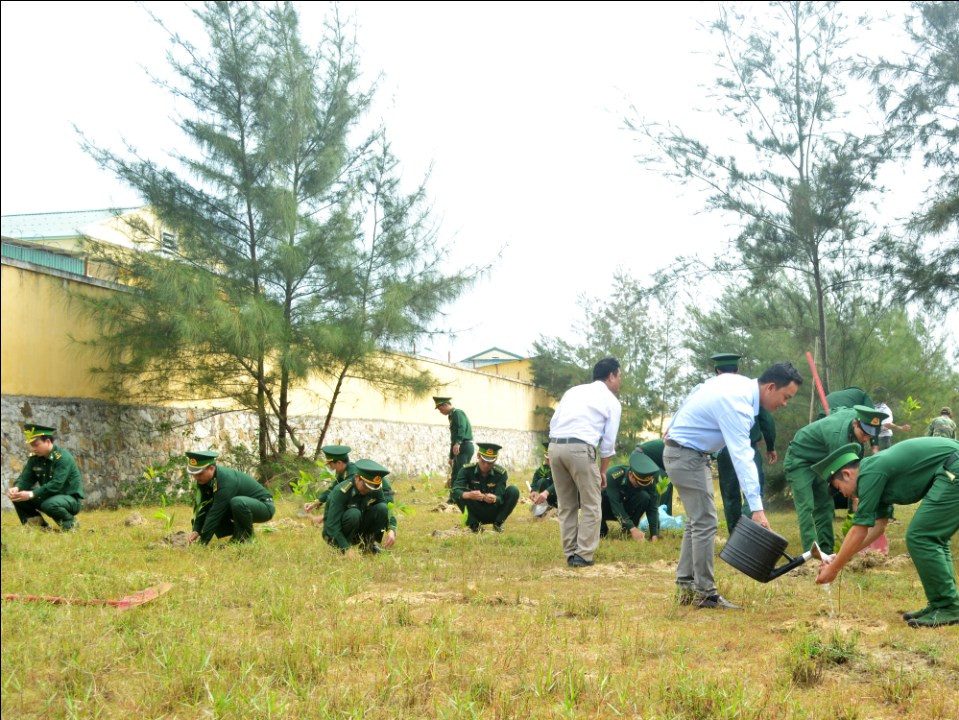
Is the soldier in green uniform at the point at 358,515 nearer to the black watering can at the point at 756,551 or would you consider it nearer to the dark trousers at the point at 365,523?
the dark trousers at the point at 365,523

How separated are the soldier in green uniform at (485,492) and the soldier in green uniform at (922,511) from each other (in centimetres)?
529

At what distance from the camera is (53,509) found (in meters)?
9.18

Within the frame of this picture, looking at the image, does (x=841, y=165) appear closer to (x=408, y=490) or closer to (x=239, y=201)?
(x=239, y=201)

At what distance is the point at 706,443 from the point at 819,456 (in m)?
2.02

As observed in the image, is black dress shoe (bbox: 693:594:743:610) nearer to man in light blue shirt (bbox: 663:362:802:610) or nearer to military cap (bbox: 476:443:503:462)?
man in light blue shirt (bbox: 663:362:802:610)

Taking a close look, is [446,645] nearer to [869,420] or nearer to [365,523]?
[365,523]

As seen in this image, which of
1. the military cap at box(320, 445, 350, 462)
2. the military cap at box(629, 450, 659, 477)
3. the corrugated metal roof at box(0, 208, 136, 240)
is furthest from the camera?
the corrugated metal roof at box(0, 208, 136, 240)

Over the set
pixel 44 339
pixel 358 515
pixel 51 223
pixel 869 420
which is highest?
pixel 51 223

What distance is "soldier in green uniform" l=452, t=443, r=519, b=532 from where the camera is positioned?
10172 millimetres

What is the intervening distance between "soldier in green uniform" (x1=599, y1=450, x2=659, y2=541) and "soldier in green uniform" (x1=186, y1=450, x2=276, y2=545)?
12.2 feet

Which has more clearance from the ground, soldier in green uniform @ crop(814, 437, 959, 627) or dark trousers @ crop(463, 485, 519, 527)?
soldier in green uniform @ crop(814, 437, 959, 627)

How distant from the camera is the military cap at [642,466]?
31.2ft

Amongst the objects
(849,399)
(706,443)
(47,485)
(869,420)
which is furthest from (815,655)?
(47,485)

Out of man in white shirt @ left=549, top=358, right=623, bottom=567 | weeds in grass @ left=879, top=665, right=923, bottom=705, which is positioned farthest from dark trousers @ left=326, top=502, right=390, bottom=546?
weeds in grass @ left=879, top=665, right=923, bottom=705
